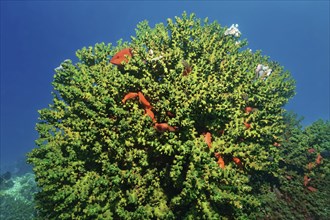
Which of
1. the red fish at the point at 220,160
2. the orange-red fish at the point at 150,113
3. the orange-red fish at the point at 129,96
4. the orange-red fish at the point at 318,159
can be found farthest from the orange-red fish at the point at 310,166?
the orange-red fish at the point at 129,96

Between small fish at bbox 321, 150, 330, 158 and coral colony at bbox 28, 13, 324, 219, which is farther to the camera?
small fish at bbox 321, 150, 330, 158

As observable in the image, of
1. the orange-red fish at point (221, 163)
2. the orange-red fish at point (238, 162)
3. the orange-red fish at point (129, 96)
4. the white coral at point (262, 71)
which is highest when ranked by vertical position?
the white coral at point (262, 71)

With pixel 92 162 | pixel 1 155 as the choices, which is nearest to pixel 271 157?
pixel 92 162

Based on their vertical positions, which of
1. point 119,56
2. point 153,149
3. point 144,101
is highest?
point 119,56

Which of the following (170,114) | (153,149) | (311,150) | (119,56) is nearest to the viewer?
(153,149)

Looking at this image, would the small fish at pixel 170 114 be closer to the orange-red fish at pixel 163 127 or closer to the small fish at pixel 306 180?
the orange-red fish at pixel 163 127

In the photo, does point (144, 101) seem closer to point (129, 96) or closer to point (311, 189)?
point (129, 96)

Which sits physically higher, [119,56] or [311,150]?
[119,56]

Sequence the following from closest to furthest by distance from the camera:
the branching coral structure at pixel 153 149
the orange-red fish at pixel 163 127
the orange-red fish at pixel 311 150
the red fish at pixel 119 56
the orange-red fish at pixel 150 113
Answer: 1. the branching coral structure at pixel 153 149
2. the orange-red fish at pixel 163 127
3. the orange-red fish at pixel 150 113
4. the red fish at pixel 119 56
5. the orange-red fish at pixel 311 150

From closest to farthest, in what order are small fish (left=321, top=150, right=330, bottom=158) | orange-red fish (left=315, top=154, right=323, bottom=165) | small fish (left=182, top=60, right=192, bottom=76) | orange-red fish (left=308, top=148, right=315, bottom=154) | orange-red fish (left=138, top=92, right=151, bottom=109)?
orange-red fish (left=138, top=92, right=151, bottom=109), small fish (left=182, top=60, right=192, bottom=76), orange-red fish (left=315, top=154, right=323, bottom=165), orange-red fish (left=308, top=148, right=315, bottom=154), small fish (left=321, top=150, right=330, bottom=158)

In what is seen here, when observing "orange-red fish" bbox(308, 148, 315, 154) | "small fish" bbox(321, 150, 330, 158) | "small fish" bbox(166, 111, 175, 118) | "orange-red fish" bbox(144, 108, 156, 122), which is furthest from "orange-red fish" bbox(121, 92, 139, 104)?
"small fish" bbox(321, 150, 330, 158)

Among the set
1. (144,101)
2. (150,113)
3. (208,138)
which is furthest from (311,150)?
(144,101)

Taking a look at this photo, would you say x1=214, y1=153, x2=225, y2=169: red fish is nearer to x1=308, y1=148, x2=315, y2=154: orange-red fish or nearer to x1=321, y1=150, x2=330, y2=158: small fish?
x1=308, y1=148, x2=315, y2=154: orange-red fish

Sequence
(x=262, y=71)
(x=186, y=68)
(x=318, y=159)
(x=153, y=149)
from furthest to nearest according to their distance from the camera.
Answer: (x=262, y=71) < (x=318, y=159) < (x=186, y=68) < (x=153, y=149)
